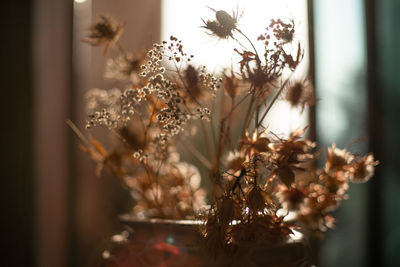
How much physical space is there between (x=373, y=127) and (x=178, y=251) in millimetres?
841

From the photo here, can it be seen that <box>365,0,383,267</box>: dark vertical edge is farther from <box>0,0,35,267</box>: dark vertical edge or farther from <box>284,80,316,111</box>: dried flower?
<box>0,0,35,267</box>: dark vertical edge

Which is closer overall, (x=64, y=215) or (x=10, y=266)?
(x=10, y=266)

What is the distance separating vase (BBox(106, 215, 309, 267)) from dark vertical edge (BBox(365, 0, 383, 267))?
0.70 meters

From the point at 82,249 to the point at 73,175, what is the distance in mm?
231

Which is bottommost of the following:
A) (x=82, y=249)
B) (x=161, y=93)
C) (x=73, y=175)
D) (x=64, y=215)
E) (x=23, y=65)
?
(x=82, y=249)

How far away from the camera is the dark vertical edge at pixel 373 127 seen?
3.43 feet

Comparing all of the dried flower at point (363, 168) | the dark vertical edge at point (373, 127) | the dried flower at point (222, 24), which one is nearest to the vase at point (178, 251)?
the dried flower at point (363, 168)

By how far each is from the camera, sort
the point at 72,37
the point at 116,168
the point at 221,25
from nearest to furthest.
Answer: the point at 221,25
the point at 116,168
the point at 72,37

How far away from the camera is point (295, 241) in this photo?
459 mm

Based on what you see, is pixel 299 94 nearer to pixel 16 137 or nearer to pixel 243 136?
pixel 243 136

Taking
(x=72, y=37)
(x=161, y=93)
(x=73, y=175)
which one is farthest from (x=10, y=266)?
(x=161, y=93)

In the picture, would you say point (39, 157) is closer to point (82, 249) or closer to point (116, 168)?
point (82, 249)

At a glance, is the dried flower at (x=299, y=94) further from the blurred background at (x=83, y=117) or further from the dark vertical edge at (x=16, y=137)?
the dark vertical edge at (x=16, y=137)

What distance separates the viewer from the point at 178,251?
0.46 metres
